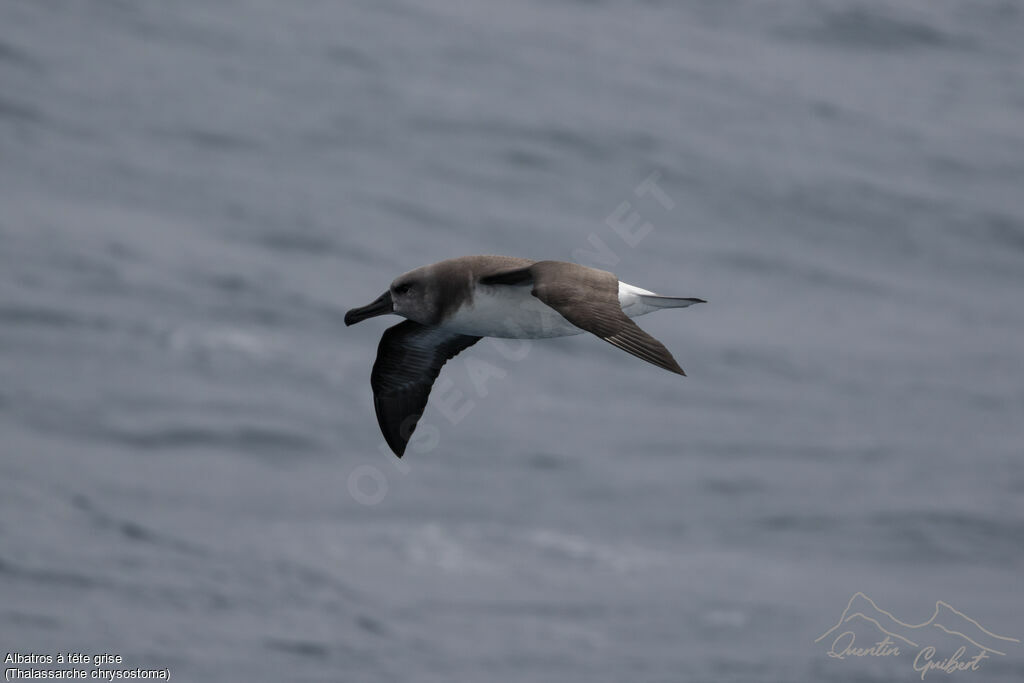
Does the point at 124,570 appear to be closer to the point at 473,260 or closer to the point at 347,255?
the point at 347,255

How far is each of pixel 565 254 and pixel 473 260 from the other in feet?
300

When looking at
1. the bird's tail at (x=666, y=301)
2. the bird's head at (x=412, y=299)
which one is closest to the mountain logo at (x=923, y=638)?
the bird's tail at (x=666, y=301)

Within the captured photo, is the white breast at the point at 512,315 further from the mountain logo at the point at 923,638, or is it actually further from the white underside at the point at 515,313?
the mountain logo at the point at 923,638

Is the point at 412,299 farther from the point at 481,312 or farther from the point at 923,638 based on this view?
the point at 923,638

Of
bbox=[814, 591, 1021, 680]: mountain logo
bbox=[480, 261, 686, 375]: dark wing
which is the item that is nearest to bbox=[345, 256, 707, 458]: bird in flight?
bbox=[480, 261, 686, 375]: dark wing

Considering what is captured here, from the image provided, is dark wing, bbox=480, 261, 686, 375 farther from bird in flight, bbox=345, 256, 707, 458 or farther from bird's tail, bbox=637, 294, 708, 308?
bird's tail, bbox=637, 294, 708, 308

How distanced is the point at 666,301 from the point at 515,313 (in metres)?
1.21

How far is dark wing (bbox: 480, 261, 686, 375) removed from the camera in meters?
9.65

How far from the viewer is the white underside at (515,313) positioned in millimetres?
11148

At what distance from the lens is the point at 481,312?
11242mm

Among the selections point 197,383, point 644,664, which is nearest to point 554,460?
point 644,664

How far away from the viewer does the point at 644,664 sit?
295ft

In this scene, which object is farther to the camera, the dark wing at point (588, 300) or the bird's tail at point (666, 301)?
the bird's tail at point (666, 301)

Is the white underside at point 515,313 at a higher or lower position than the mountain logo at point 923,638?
higher
